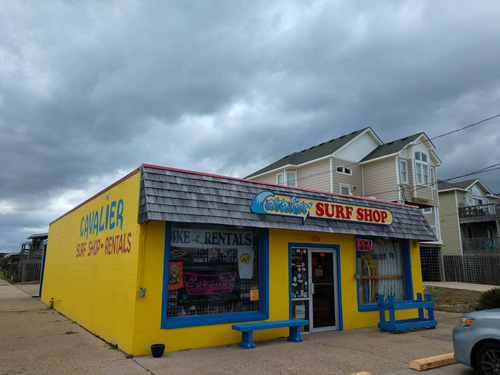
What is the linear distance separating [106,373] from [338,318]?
6.20 m

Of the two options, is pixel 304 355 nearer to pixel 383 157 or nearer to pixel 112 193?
pixel 112 193

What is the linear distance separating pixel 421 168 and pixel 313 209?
19097 millimetres

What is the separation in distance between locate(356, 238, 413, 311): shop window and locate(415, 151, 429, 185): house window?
1490 centimetres

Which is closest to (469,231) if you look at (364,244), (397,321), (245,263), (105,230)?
(364,244)

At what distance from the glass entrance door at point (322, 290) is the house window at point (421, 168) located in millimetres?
17583

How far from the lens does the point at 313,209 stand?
9.48 metres

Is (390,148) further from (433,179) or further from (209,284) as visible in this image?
(209,284)

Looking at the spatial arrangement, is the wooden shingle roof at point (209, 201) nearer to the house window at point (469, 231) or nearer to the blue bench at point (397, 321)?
the blue bench at point (397, 321)

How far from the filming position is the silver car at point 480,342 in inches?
217

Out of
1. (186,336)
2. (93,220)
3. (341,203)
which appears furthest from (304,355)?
(93,220)

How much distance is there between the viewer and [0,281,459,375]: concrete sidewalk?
249 inches

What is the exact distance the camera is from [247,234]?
9.17 metres

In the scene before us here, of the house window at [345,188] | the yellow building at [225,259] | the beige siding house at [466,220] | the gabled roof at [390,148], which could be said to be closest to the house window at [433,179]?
the gabled roof at [390,148]

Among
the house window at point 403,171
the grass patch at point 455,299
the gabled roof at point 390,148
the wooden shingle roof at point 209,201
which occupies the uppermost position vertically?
the gabled roof at point 390,148
